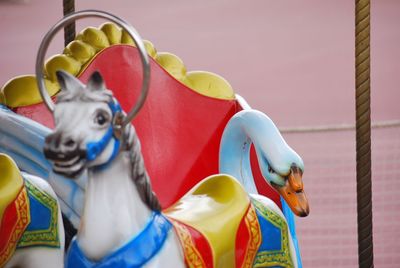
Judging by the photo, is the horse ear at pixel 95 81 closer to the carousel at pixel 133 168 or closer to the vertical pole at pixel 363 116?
the carousel at pixel 133 168

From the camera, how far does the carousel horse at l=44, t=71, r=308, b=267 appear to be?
1.33 meters

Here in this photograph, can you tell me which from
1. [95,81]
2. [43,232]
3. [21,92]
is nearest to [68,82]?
[95,81]

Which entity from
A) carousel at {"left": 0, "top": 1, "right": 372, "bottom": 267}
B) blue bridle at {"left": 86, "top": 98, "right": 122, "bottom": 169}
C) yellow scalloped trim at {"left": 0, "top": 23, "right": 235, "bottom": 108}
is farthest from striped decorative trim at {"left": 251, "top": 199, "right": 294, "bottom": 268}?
yellow scalloped trim at {"left": 0, "top": 23, "right": 235, "bottom": 108}

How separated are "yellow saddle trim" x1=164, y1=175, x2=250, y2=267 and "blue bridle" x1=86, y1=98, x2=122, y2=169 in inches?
Result: 9.5

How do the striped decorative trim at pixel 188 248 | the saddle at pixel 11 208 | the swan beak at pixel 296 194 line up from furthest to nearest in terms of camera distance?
1. the swan beak at pixel 296 194
2. the saddle at pixel 11 208
3. the striped decorative trim at pixel 188 248

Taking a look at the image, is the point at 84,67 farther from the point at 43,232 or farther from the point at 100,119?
the point at 100,119

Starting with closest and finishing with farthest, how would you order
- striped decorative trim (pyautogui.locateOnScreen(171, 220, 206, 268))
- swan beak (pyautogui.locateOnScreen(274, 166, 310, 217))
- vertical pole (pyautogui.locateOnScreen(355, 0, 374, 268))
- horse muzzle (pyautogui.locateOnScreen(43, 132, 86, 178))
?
1. horse muzzle (pyautogui.locateOnScreen(43, 132, 86, 178))
2. striped decorative trim (pyautogui.locateOnScreen(171, 220, 206, 268))
3. swan beak (pyautogui.locateOnScreen(274, 166, 310, 217))
4. vertical pole (pyautogui.locateOnScreen(355, 0, 374, 268))

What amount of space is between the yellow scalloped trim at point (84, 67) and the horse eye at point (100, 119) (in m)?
0.90

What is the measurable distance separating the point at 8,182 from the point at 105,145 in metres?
0.36

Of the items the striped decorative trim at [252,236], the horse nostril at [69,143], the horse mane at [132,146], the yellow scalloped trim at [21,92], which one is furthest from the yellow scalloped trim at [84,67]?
the horse nostril at [69,143]

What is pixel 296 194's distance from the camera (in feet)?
5.75

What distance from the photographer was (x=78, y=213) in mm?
2002

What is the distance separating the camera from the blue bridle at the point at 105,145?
1330 mm

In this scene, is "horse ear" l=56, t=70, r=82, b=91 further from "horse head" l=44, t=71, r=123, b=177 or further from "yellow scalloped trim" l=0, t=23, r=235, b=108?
"yellow scalloped trim" l=0, t=23, r=235, b=108
